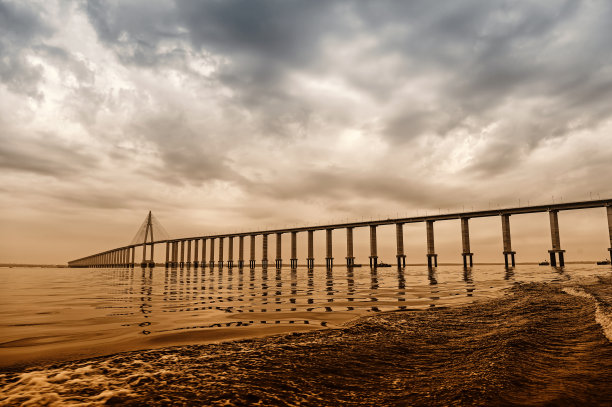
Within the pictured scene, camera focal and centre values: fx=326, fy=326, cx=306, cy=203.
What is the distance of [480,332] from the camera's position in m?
6.74

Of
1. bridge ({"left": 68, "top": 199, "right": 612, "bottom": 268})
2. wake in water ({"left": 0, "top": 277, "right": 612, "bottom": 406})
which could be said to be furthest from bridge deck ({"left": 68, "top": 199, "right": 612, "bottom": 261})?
wake in water ({"left": 0, "top": 277, "right": 612, "bottom": 406})

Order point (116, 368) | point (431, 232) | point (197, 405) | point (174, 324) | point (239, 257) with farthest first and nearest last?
point (239, 257) → point (431, 232) → point (174, 324) → point (116, 368) → point (197, 405)

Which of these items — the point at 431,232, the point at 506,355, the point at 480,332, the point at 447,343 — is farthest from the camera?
the point at 431,232

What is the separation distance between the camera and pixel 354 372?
426 centimetres

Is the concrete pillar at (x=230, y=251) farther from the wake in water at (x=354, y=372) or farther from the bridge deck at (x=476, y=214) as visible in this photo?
the wake in water at (x=354, y=372)

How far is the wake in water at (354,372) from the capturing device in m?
3.31

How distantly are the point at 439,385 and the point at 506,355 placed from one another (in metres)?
1.70

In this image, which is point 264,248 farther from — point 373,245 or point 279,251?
point 373,245

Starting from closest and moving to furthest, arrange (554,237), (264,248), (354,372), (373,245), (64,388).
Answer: (64,388) < (354,372) < (554,237) < (373,245) < (264,248)

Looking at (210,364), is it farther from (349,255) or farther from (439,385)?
(349,255)

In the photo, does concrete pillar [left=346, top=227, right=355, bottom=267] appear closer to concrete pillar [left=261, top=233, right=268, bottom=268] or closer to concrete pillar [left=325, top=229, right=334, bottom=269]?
A: concrete pillar [left=325, top=229, right=334, bottom=269]

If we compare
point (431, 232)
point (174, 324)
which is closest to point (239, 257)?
point (431, 232)

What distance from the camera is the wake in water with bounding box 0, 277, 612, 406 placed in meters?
3.31

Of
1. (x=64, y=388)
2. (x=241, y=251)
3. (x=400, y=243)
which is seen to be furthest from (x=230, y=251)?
(x=64, y=388)
